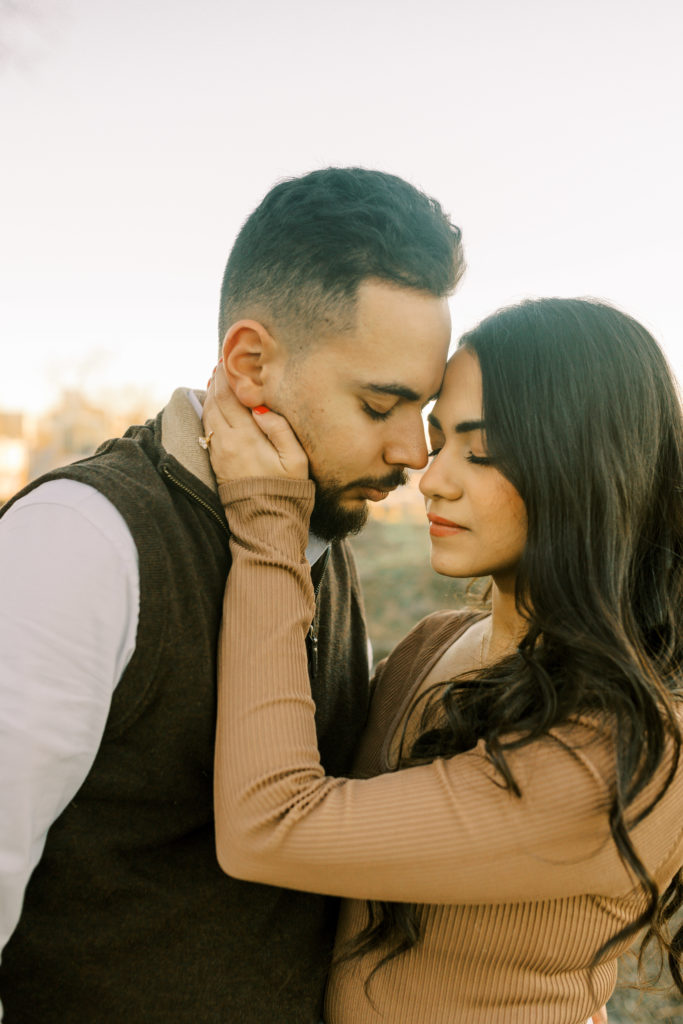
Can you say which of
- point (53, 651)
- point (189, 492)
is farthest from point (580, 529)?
point (53, 651)

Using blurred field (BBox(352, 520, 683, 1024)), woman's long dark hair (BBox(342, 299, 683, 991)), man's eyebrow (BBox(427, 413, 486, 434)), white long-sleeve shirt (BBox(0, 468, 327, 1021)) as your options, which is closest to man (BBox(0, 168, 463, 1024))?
white long-sleeve shirt (BBox(0, 468, 327, 1021))

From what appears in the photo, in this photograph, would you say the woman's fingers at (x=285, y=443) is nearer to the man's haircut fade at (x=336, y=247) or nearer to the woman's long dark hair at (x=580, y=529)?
the man's haircut fade at (x=336, y=247)

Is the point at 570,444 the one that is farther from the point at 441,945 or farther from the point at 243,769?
the point at 441,945

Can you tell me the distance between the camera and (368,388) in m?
1.77

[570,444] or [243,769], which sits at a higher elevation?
[570,444]

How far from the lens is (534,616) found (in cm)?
166

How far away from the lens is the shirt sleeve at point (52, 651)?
4.28 ft

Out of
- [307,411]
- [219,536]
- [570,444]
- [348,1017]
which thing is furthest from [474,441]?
[348,1017]

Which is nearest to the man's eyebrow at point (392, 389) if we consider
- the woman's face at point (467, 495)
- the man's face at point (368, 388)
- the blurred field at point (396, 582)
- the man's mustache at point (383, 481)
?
A: the man's face at point (368, 388)

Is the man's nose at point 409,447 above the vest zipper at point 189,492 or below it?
above

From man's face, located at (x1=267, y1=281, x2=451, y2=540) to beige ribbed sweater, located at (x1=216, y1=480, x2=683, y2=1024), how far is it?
6.5 inches

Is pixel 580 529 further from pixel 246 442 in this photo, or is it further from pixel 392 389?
pixel 246 442

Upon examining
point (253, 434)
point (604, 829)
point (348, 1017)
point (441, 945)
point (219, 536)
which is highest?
point (253, 434)

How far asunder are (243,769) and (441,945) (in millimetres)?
612
